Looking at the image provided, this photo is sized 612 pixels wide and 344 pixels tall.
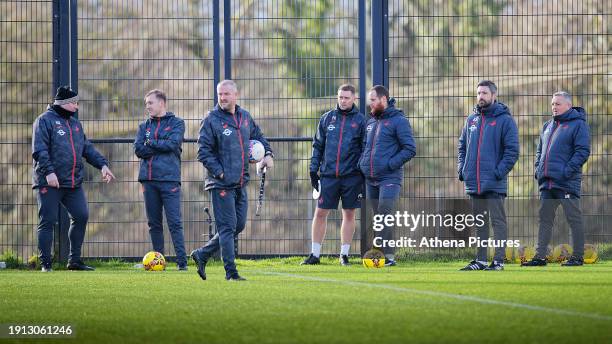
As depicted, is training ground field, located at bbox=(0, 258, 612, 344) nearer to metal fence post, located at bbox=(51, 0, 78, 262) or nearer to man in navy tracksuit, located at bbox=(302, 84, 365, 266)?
man in navy tracksuit, located at bbox=(302, 84, 365, 266)

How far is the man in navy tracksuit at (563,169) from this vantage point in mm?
12656

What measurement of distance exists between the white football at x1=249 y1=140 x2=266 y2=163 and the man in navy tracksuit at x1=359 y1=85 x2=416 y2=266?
2706 mm

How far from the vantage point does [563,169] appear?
41.6 ft

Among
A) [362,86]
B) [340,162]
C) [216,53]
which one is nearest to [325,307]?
[340,162]

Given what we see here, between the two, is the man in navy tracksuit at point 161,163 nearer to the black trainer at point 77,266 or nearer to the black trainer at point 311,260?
the black trainer at point 77,266

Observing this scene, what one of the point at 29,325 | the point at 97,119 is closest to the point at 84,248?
the point at 97,119

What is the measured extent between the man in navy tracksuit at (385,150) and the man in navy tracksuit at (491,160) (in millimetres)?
984

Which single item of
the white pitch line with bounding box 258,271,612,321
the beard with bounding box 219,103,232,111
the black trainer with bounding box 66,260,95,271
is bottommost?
the black trainer with bounding box 66,260,95,271

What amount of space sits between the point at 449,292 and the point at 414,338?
268 centimetres

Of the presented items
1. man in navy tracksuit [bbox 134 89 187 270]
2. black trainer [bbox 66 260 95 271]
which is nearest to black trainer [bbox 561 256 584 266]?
man in navy tracksuit [bbox 134 89 187 270]

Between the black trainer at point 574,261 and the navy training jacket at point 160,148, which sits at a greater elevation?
the navy training jacket at point 160,148

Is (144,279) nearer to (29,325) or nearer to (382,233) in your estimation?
(382,233)

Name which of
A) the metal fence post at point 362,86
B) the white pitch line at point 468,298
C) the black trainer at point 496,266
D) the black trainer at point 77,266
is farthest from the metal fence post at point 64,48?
the black trainer at point 496,266

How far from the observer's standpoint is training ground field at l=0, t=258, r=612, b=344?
6.02 m
